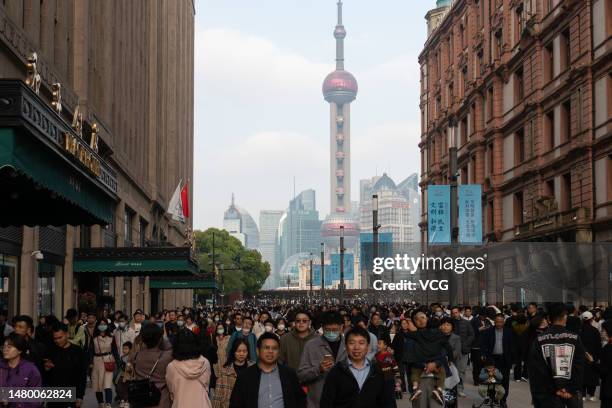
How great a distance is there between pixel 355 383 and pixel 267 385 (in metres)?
0.86

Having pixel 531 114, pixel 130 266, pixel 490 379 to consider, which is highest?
pixel 531 114

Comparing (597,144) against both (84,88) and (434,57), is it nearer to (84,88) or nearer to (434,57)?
(84,88)

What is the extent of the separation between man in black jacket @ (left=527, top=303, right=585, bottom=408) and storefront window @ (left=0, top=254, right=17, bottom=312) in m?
17.4

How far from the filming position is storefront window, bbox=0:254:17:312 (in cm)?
2608

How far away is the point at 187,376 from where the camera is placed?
10078mm

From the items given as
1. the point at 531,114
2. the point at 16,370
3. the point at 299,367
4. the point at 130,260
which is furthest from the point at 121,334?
the point at 531,114

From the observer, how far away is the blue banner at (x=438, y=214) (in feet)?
145

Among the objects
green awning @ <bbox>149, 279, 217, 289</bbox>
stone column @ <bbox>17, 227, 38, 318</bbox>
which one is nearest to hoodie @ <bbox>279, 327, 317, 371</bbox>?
stone column @ <bbox>17, 227, 38, 318</bbox>

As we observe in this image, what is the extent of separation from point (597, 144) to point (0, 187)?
31.9 meters

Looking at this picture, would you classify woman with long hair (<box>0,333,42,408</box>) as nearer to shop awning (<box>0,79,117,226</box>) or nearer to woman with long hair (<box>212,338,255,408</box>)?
shop awning (<box>0,79,117,226</box>)

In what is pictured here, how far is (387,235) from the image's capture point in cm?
7619

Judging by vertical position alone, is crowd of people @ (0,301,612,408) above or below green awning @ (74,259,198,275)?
below

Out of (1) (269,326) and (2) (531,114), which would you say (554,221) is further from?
(1) (269,326)

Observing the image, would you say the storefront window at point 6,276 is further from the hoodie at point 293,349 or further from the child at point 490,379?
the hoodie at point 293,349
